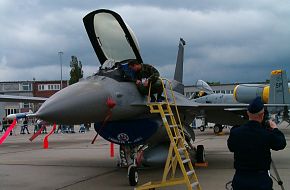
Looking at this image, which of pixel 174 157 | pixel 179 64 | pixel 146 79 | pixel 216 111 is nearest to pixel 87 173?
pixel 174 157

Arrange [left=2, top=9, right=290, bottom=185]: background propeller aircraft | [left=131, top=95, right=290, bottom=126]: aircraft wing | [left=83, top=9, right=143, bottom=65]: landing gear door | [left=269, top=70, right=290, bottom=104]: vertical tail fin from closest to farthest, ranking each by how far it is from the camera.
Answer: [left=2, top=9, right=290, bottom=185]: background propeller aircraft
[left=83, top=9, right=143, bottom=65]: landing gear door
[left=131, top=95, right=290, bottom=126]: aircraft wing
[left=269, top=70, right=290, bottom=104]: vertical tail fin

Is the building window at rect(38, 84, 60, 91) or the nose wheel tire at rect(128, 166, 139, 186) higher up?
the building window at rect(38, 84, 60, 91)

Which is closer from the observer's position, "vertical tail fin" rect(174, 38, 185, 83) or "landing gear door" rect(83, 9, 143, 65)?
"landing gear door" rect(83, 9, 143, 65)

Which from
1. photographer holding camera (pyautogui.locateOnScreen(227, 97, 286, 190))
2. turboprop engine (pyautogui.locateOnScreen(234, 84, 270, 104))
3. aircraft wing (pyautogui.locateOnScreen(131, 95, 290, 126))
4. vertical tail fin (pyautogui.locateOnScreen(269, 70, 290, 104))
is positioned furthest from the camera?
turboprop engine (pyautogui.locateOnScreen(234, 84, 270, 104))

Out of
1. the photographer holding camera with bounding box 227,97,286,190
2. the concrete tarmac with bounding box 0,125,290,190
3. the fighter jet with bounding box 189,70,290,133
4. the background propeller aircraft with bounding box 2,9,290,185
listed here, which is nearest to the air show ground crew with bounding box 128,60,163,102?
the background propeller aircraft with bounding box 2,9,290,185

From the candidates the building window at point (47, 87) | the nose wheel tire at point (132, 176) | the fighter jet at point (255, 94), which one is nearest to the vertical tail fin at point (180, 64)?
the nose wheel tire at point (132, 176)

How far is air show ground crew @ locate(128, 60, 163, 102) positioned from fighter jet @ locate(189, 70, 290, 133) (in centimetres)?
1024

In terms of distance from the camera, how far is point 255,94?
23750mm

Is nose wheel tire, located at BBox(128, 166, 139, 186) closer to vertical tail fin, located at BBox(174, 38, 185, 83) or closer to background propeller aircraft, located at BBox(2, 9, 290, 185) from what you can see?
background propeller aircraft, located at BBox(2, 9, 290, 185)

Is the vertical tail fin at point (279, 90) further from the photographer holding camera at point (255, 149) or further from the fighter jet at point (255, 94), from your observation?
the photographer holding camera at point (255, 149)

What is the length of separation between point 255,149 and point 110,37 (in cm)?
511

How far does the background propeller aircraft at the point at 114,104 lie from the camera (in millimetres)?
6211

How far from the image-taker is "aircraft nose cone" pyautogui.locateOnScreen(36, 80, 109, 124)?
19.9 feet

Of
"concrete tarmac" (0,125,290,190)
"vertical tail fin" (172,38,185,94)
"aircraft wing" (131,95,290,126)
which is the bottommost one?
"concrete tarmac" (0,125,290,190)
